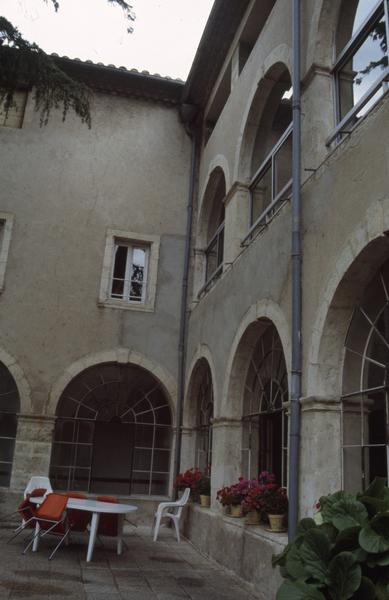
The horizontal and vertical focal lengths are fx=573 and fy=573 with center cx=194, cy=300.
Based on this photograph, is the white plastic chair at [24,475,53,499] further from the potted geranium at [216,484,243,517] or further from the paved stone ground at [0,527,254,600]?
the potted geranium at [216,484,243,517]

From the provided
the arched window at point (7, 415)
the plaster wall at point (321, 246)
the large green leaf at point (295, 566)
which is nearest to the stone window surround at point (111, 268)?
the arched window at point (7, 415)

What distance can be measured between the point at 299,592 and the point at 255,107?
22.8 feet

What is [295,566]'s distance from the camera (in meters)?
3.36

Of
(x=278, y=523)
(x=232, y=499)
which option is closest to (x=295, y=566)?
(x=278, y=523)

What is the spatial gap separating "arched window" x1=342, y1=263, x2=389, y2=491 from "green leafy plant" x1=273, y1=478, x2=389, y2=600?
1.51 meters

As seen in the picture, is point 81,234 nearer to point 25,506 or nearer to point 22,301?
point 22,301

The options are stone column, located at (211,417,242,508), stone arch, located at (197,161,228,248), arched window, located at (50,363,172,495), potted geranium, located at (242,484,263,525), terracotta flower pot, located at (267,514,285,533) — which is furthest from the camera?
stone arch, located at (197,161,228,248)

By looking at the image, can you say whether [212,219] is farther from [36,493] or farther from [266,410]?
[36,493]

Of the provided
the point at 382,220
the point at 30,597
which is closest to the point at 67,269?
the point at 30,597

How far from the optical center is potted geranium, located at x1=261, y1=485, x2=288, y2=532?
5.93 meters

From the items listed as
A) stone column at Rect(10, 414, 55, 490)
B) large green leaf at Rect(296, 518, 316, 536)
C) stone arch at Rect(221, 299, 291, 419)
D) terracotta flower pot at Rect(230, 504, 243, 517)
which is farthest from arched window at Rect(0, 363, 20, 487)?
large green leaf at Rect(296, 518, 316, 536)

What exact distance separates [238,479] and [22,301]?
Result: 17.4 ft

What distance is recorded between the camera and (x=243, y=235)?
27.9 ft

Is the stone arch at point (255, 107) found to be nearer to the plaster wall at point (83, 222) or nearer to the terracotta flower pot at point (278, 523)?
the plaster wall at point (83, 222)
